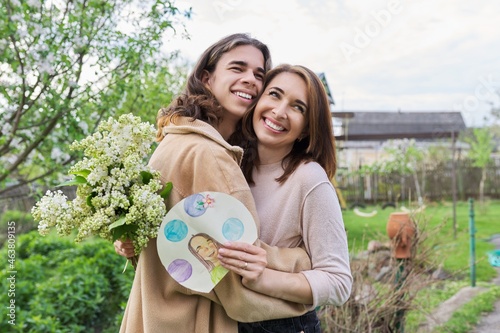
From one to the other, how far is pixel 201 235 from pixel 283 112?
0.59 metres

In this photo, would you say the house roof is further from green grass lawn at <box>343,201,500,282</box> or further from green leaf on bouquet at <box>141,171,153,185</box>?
green leaf on bouquet at <box>141,171,153,185</box>

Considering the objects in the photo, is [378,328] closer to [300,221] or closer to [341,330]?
[341,330]

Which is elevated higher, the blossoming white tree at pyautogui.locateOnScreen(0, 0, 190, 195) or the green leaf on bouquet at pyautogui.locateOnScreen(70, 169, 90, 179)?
the blossoming white tree at pyautogui.locateOnScreen(0, 0, 190, 195)

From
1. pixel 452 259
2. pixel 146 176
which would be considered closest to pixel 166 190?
pixel 146 176

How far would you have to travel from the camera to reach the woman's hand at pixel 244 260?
1568mm

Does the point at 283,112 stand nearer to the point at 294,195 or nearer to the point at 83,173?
the point at 294,195

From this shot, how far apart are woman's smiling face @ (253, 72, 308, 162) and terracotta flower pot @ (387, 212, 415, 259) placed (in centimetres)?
217

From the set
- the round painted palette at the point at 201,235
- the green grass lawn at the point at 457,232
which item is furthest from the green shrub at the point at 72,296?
the round painted palette at the point at 201,235

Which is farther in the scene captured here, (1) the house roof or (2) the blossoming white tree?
(1) the house roof

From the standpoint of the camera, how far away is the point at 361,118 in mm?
35219

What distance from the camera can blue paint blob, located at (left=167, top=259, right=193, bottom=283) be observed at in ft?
5.16

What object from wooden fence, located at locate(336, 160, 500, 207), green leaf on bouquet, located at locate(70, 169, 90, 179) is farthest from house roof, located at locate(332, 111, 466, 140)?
green leaf on bouquet, located at locate(70, 169, 90, 179)

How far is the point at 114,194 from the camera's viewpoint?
1.49m

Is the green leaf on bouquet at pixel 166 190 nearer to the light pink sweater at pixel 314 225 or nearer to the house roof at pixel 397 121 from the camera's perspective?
the light pink sweater at pixel 314 225
